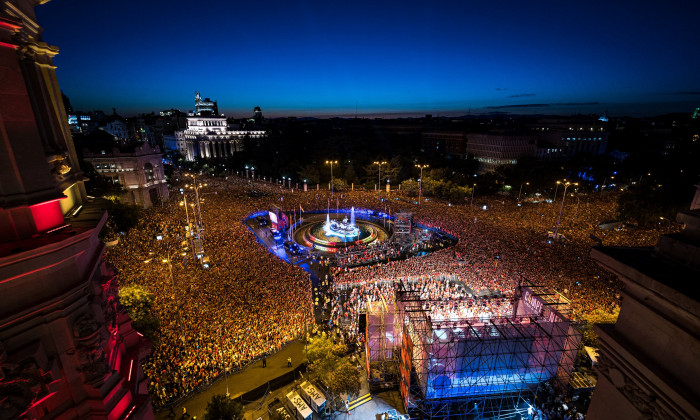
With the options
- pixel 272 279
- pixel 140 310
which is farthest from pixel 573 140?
pixel 140 310

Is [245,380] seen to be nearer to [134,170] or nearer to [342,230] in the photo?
[342,230]

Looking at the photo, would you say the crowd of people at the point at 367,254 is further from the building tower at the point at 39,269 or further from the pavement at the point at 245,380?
the building tower at the point at 39,269

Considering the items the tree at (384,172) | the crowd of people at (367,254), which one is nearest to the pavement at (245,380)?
the crowd of people at (367,254)

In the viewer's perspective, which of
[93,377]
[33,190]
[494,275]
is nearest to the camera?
[33,190]

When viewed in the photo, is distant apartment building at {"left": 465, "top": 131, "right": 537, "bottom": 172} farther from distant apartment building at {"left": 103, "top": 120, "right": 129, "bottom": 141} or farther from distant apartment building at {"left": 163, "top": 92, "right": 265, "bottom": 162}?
distant apartment building at {"left": 103, "top": 120, "right": 129, "bottom": 141}

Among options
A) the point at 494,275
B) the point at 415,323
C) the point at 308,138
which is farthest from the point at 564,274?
the point at 308,138

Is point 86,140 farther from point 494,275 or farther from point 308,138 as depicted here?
point 494,275
